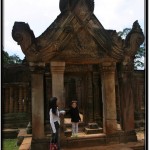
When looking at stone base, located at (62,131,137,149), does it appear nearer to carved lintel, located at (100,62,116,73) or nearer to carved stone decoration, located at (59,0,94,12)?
carved lintel, located at (100,62,116,73)

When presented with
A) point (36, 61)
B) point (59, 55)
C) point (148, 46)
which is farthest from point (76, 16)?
point (148, 46)

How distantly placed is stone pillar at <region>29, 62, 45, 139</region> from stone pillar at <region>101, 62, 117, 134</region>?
2053mm

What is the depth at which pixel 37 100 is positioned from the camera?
805 cm

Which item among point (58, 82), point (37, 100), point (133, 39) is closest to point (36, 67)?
point (58, 82)

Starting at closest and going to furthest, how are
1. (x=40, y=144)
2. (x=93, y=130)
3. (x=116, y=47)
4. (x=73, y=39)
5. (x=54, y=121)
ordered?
(x=54, y=121)
(x=40, y=144)
(x=73, y=39)
(x=116, y=47)
(x=93, y=130)

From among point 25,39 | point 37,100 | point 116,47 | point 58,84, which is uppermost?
point 25,39

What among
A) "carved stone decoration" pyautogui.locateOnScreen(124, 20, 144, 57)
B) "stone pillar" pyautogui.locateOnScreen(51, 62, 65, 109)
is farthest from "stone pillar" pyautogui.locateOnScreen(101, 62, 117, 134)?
"stone pillar" pyautogui.locateOnScreen(51, 62, 65, 109)

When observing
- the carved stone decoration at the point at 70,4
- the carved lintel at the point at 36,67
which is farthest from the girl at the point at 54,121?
the carved stone decoration at the point at 70,4

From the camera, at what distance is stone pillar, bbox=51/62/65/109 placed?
321 inches

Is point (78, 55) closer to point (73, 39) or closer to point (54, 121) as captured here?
point (73, 39)

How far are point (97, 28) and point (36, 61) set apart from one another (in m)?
2.19

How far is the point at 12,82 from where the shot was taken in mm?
17141

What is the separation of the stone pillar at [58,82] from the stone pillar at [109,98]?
1.42 metres

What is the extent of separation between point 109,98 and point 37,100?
233 cm
